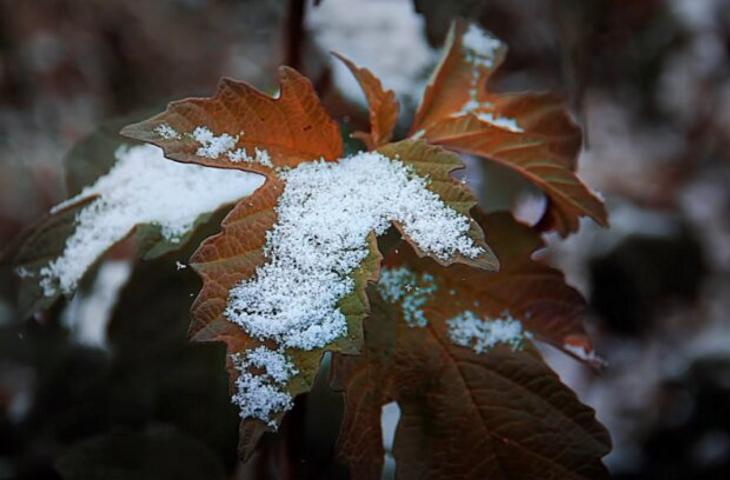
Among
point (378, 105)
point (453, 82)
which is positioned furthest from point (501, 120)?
point (378, 105)

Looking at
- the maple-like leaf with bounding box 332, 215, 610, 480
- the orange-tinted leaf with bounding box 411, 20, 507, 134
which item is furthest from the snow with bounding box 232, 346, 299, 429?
the orange-tinted leaf with bounding box 411, 20, 507, 134

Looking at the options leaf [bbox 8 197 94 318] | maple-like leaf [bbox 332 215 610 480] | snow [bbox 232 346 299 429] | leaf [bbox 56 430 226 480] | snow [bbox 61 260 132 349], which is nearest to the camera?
snow [bbox 232 346 299 429]

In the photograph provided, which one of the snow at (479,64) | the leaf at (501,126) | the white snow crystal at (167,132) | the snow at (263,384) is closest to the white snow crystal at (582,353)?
the leaf at (501,126)

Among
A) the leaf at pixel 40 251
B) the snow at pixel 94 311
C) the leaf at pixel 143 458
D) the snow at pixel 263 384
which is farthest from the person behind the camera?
the snow at pixel 94 311

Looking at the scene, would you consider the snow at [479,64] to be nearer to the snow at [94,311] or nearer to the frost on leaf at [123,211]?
the frost on leaf at [123,211]

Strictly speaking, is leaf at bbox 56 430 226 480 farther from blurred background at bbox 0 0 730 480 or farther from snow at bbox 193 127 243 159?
snow at bbox 193 127 243 159
